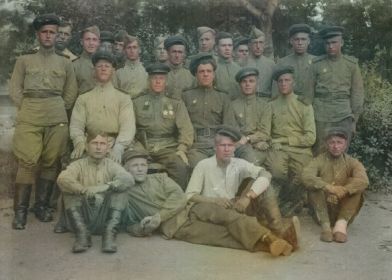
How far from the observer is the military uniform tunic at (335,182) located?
4371 millimetres

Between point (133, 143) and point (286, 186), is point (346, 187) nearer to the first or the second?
point (286, 186)

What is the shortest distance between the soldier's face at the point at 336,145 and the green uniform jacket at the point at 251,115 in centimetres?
69

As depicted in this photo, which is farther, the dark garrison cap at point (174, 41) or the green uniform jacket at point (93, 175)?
the dark garrison cap at point (174, 41)

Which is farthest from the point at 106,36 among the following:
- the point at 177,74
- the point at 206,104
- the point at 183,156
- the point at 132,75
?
the point at 183,156

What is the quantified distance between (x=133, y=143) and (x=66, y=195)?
87cm

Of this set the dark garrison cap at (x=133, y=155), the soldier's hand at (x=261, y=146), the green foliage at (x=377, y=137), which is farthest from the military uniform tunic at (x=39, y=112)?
the green foliage at (x=377, y=137)

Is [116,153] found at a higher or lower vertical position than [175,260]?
higher

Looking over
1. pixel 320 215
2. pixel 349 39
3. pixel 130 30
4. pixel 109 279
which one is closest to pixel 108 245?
pixel 109 279

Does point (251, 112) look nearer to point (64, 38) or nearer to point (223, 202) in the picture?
point (223, 202)

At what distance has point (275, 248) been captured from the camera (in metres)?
3.82

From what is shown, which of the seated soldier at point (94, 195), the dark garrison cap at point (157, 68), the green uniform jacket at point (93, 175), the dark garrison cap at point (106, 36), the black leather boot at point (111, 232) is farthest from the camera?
the dark garrison cap at point (106, 36)

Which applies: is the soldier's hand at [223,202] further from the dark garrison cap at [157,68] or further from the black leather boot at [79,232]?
the dark garrison cap at [157,68]

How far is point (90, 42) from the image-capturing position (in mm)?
5043

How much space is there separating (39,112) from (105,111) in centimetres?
53
